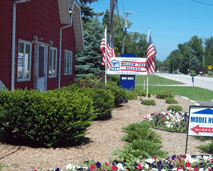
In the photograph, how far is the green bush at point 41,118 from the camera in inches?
235

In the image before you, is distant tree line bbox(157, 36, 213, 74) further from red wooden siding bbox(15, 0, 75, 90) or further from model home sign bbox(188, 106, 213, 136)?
model home sign bbox(188, 106, 213, 136)

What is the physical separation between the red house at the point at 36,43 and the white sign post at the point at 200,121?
602 centimetres

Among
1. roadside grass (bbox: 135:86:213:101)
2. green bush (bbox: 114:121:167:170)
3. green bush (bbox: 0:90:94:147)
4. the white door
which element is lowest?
roadside grass (bbox: 135:86:213:101)

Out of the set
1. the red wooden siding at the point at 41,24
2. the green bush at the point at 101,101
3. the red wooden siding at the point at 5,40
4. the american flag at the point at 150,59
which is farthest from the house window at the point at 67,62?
the green bush at the point at 101,101

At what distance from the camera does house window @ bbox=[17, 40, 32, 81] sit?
424 inches

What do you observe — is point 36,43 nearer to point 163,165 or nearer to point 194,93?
point 163,165

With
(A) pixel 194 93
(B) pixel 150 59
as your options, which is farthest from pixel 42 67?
(A) pixel 194 93

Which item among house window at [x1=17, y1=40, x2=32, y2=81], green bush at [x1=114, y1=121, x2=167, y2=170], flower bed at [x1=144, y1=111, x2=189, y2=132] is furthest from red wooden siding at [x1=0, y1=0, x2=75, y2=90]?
green bush at [x1=114, y1=121, x2=167, y2=170]

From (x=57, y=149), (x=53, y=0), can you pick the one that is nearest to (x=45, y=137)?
(x=57, y=149)

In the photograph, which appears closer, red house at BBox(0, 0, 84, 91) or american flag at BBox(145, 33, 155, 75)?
red house at BBox(0, 0, 84, 91)

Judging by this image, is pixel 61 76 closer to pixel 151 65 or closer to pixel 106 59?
pixel 106 59

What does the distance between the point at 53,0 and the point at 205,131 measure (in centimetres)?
1058

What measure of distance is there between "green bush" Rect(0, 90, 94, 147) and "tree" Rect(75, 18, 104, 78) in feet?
61.1

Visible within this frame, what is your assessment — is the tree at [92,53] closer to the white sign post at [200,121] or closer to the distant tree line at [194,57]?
the white sign post at [200,121]
